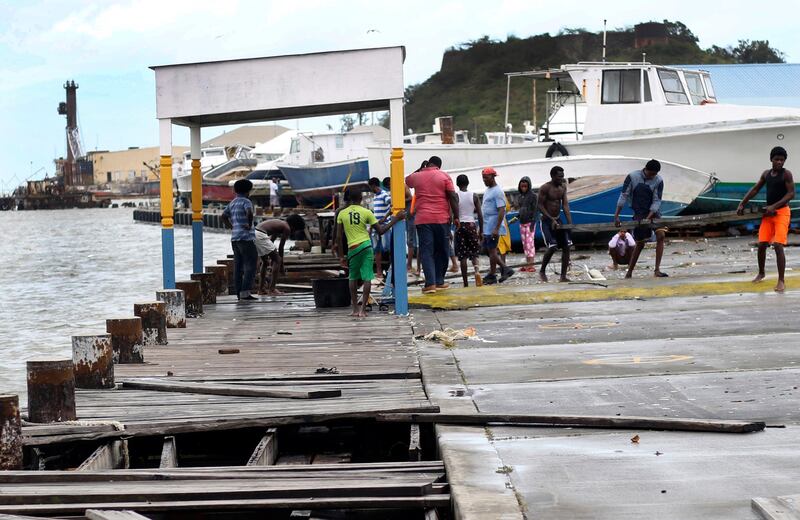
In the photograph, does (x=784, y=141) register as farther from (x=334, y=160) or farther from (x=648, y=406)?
(x=334, y=160)

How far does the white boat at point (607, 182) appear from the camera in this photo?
1062 inches

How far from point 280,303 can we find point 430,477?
10790 millimetres

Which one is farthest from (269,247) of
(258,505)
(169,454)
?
(258,505)

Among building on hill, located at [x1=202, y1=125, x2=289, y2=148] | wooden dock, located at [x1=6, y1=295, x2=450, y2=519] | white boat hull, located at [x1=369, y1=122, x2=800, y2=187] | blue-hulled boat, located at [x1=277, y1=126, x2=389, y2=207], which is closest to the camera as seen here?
wooden dock, located at [x1=6, y1=295, x2=450, y2=519]

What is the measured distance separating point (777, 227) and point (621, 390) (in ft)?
23.8

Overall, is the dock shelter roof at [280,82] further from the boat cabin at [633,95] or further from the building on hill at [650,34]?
the building on hill at [650,34]

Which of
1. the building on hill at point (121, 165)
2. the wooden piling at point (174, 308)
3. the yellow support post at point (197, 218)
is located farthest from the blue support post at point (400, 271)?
the building on hill at point (121, 165)

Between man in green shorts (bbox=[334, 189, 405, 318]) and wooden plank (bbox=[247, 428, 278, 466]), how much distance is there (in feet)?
22.0

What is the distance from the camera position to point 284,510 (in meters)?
5.62

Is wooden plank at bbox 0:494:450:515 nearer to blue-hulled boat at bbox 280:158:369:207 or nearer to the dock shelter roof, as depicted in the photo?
the dock shelter roof

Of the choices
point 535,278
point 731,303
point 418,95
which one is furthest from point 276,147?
point 731,303

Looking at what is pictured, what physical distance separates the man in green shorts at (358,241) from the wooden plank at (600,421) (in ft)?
22.5

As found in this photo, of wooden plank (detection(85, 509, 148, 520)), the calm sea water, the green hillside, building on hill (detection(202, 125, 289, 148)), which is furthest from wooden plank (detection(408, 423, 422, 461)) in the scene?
building on hill (detection(202, 125, 289, 148))

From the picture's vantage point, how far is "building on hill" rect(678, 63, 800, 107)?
3803 cm
